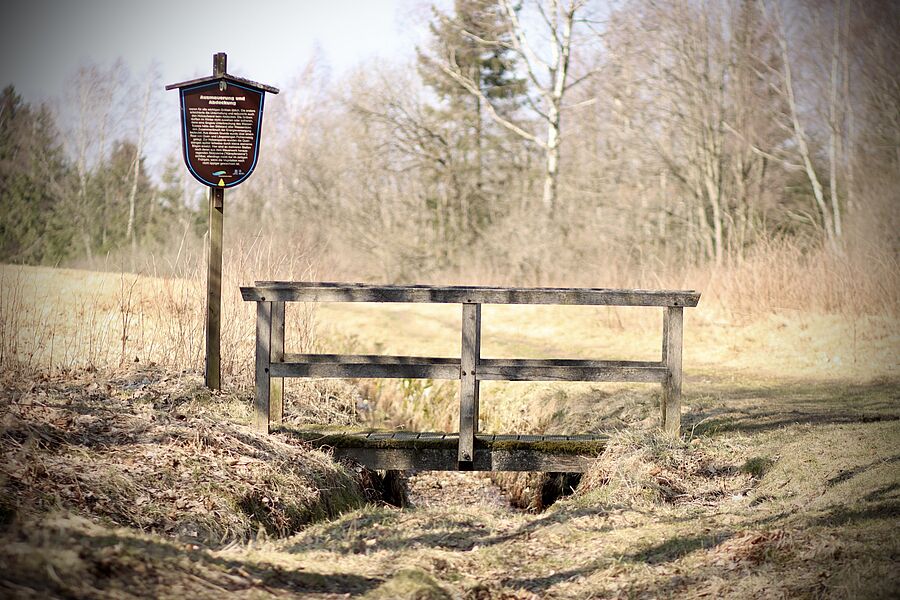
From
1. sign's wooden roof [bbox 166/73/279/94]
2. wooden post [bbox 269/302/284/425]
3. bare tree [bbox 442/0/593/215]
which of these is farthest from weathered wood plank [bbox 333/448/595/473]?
bare tree [bbox 442/0/593/215]

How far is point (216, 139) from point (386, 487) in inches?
141

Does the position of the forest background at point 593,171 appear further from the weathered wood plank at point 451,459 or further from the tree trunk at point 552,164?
the weathered wood plank at point 451,459

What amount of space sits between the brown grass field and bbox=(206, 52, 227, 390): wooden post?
0.33m

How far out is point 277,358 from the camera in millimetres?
7625

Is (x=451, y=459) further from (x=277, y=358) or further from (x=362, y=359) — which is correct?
(x=277, y=358)

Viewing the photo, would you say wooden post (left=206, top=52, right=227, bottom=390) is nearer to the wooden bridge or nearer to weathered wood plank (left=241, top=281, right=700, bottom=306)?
the wooden bridge

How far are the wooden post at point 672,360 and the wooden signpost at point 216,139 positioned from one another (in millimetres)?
3958

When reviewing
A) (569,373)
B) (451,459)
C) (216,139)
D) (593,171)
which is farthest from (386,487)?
(593,171)

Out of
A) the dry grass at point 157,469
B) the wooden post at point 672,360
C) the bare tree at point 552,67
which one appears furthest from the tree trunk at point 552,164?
the dry grass at point 157,469

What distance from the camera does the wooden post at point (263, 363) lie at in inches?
286

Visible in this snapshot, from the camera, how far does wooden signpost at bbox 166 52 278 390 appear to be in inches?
→ 323

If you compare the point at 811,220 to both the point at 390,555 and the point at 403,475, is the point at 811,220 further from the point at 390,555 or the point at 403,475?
the point at 390,555

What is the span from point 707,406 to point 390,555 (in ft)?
16.7

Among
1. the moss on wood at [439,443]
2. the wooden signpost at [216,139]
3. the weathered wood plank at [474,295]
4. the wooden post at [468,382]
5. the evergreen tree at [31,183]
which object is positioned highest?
the evergreen tree at [31,183]
